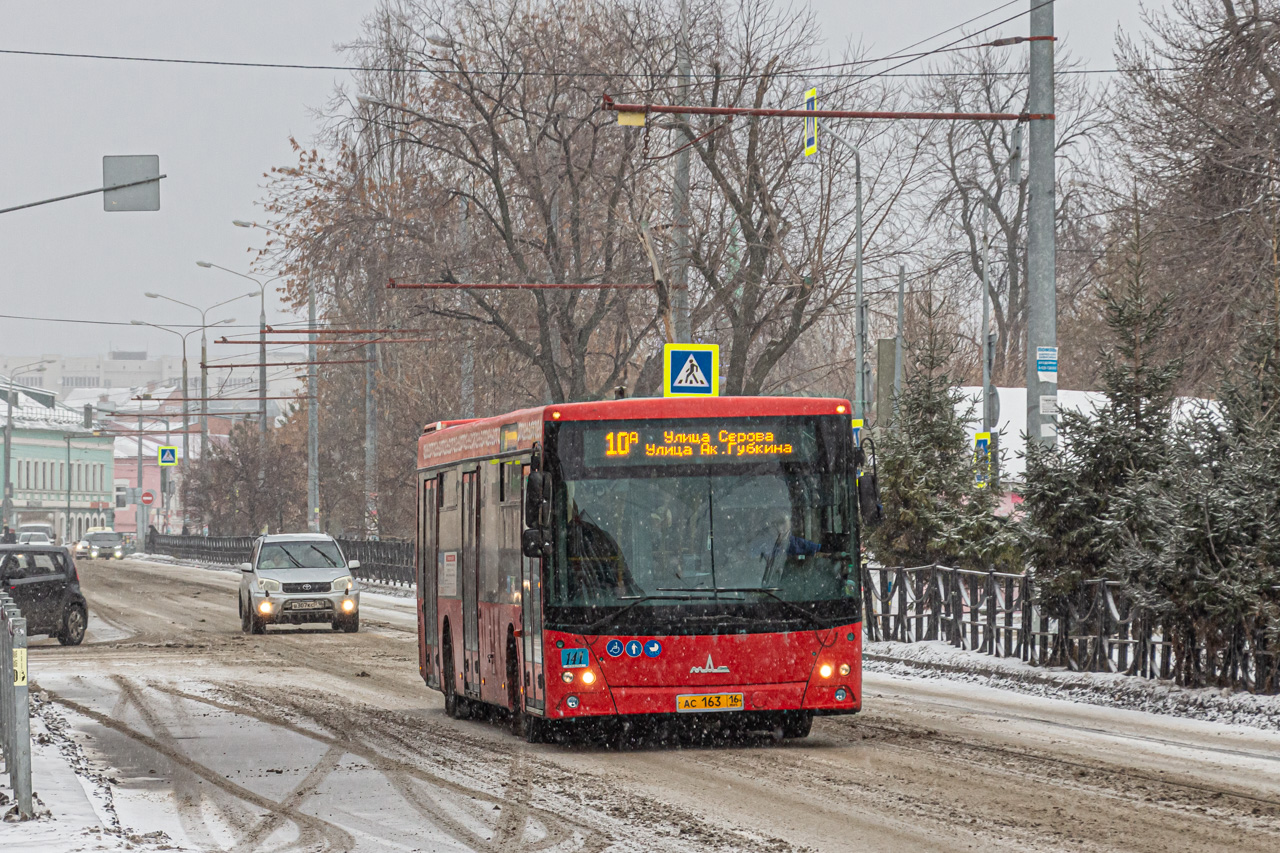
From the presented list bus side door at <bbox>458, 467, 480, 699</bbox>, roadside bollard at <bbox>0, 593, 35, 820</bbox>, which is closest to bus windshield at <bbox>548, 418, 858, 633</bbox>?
bus side door at <bbox>458, 467, 480, 699</bbox>

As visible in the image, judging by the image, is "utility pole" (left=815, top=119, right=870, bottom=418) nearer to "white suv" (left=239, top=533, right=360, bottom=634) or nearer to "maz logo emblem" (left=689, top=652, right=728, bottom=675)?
"white suv" (left=239, top=533, right=360, bottom=634)

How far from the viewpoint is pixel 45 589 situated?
31766 mm

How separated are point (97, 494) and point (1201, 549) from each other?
455 feet

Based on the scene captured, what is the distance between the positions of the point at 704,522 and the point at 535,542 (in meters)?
1.26

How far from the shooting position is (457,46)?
36.2 m

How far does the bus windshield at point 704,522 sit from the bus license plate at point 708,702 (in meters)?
0.54

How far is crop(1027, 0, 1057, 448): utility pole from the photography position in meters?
20.8

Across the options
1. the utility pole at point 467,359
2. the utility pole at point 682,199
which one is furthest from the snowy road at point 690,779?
the utility pole at point 467,359

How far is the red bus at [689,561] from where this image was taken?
1449 centimetres

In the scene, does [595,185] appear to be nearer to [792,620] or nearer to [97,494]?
[792,620]

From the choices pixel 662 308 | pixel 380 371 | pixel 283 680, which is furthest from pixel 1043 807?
pixel 380 371

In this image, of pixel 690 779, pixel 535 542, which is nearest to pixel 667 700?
pixel 535 542

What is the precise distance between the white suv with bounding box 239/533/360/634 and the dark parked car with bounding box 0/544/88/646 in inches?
134

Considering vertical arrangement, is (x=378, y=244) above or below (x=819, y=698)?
above
